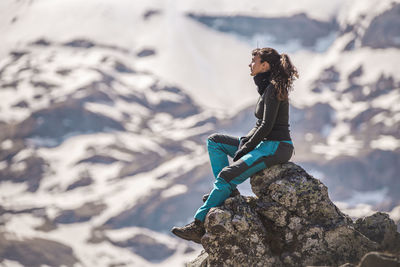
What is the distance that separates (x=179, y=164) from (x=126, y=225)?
33.6 metres

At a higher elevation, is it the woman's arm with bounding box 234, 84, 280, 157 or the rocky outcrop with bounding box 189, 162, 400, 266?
the woman's arm with bounding box 234, 84, 280, 157

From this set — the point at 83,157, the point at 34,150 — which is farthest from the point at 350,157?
the point at 34,150

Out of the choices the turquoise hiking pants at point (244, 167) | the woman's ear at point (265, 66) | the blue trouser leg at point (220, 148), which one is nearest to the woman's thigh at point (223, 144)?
the blue trouser leg at point (220, 148)

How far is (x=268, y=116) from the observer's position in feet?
33.6

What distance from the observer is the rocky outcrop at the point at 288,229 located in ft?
32.3

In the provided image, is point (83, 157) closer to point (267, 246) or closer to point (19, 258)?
point (19, 258)

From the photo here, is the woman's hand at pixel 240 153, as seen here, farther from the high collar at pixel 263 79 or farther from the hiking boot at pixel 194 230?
the hiking boot at pixel 194 230

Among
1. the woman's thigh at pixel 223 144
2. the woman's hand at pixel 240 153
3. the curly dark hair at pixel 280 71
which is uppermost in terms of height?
the curly dark hair at pixel 280 71

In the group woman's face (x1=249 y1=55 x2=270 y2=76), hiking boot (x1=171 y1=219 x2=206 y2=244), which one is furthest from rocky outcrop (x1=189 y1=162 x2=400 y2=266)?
woman's face (x1=249 y1=55 x2=270 y2=76)

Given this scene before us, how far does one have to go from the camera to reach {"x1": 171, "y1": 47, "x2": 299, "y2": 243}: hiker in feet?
33.6

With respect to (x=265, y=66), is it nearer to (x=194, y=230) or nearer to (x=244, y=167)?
(x=244, y=167)

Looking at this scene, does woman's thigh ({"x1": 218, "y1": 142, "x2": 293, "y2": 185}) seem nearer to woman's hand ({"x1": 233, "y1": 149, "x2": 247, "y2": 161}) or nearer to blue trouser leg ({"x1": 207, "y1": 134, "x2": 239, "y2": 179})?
woman's hand ({"x1": 233, "y1": 149, "x2": 247, "y2": 161})

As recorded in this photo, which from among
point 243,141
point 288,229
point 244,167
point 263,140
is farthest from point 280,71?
point 288,229

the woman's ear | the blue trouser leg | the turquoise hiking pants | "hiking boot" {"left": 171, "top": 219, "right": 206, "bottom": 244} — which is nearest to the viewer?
the turquoise hiking pants
